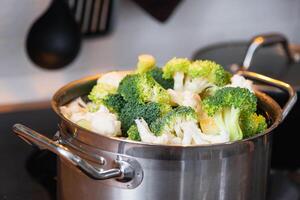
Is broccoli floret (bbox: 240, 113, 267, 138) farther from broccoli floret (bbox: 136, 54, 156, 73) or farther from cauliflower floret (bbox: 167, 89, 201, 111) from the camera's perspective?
broccoli floret (bbox: 136, 54, 156, 73)

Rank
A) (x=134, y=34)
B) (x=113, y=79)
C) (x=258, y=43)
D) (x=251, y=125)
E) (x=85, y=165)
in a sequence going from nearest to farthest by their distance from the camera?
(x=85, y=165)
(x=251, y=125)
(x=113, y=79)
(x=258, y=43)
(x=134, y=34)

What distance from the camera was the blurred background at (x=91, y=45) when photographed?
1084mm

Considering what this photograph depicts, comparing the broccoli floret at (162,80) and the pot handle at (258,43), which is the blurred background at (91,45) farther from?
the broccoli floret at (162,80)

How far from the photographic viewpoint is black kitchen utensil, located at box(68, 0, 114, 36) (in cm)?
141

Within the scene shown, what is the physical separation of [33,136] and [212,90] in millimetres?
296

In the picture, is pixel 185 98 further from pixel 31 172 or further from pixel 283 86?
pixel 31 172

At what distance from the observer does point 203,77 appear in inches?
35.5

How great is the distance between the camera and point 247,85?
90cm

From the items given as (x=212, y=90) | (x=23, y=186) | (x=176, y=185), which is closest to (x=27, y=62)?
(x=23, y=186)

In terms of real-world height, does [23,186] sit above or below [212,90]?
below

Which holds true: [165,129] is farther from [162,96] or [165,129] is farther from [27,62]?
[27,62]

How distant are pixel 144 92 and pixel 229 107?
0.40 ft

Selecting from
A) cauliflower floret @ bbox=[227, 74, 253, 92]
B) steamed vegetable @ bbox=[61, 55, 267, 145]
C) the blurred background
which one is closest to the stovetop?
the blurred background

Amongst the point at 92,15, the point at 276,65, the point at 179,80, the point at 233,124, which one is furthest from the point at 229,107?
the point at 92,15
